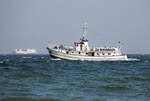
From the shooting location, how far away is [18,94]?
22359 millimetres

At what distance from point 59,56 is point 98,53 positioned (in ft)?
39.6

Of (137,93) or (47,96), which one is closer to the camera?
(47,96)

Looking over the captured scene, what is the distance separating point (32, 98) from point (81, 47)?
231 feet

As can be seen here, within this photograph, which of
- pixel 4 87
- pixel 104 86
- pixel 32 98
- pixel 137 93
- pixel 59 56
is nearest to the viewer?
pixel 32 98

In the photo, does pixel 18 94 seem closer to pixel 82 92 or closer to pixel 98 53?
pixel 82 92

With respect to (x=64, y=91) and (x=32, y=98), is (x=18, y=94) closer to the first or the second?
(x=32, y=98)

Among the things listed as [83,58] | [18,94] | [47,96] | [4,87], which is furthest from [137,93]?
[83,58]

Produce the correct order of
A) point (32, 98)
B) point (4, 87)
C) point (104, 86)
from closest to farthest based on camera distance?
point (32, 98)
point (4, 87)
point (104, 86)

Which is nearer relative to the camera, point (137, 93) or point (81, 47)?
point (137, 93)

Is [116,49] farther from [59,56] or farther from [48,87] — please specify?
[48,87]

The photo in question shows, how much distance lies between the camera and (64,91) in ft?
78.6

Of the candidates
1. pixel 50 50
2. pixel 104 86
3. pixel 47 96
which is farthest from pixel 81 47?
pixel 47 96

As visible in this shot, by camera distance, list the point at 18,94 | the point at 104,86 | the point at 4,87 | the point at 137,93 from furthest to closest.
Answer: the point at 104,86
the point at 4,87
the point at 137,93
the point at 18,94

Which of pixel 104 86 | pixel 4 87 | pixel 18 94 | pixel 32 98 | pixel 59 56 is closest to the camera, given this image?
pixel 32 98
